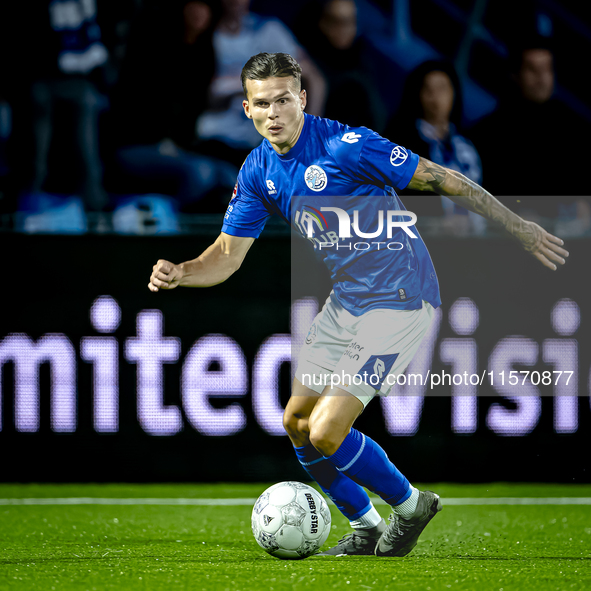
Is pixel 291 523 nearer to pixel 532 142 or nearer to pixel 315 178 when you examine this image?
pixel 315 178

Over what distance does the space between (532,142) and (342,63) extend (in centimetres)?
151

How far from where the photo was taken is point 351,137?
3.43 metres

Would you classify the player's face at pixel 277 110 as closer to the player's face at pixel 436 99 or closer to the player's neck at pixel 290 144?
the player's neck at pixel 290 144

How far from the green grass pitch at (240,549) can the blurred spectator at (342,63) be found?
270 cm

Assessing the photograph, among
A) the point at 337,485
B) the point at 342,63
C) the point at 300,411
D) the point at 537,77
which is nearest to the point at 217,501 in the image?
the point at 337,485

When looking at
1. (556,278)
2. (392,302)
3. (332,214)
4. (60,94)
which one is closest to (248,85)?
(332,214)

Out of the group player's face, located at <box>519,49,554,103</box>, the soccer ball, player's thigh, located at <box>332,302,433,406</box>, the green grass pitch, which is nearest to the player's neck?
player's thigh, located at <box>332,302,433,406</box>

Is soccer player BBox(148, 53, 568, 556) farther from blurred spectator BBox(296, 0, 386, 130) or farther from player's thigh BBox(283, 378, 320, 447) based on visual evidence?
blurred spectator BBox(296, 0, 386, 130)

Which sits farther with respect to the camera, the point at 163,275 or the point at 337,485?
the point at 337,485

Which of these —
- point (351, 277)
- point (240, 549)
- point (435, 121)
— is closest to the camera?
point (351, 277)

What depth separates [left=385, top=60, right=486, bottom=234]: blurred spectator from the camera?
603cm

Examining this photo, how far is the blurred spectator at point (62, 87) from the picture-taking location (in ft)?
20.6

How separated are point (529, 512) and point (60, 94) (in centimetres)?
425

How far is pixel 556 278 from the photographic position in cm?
537
